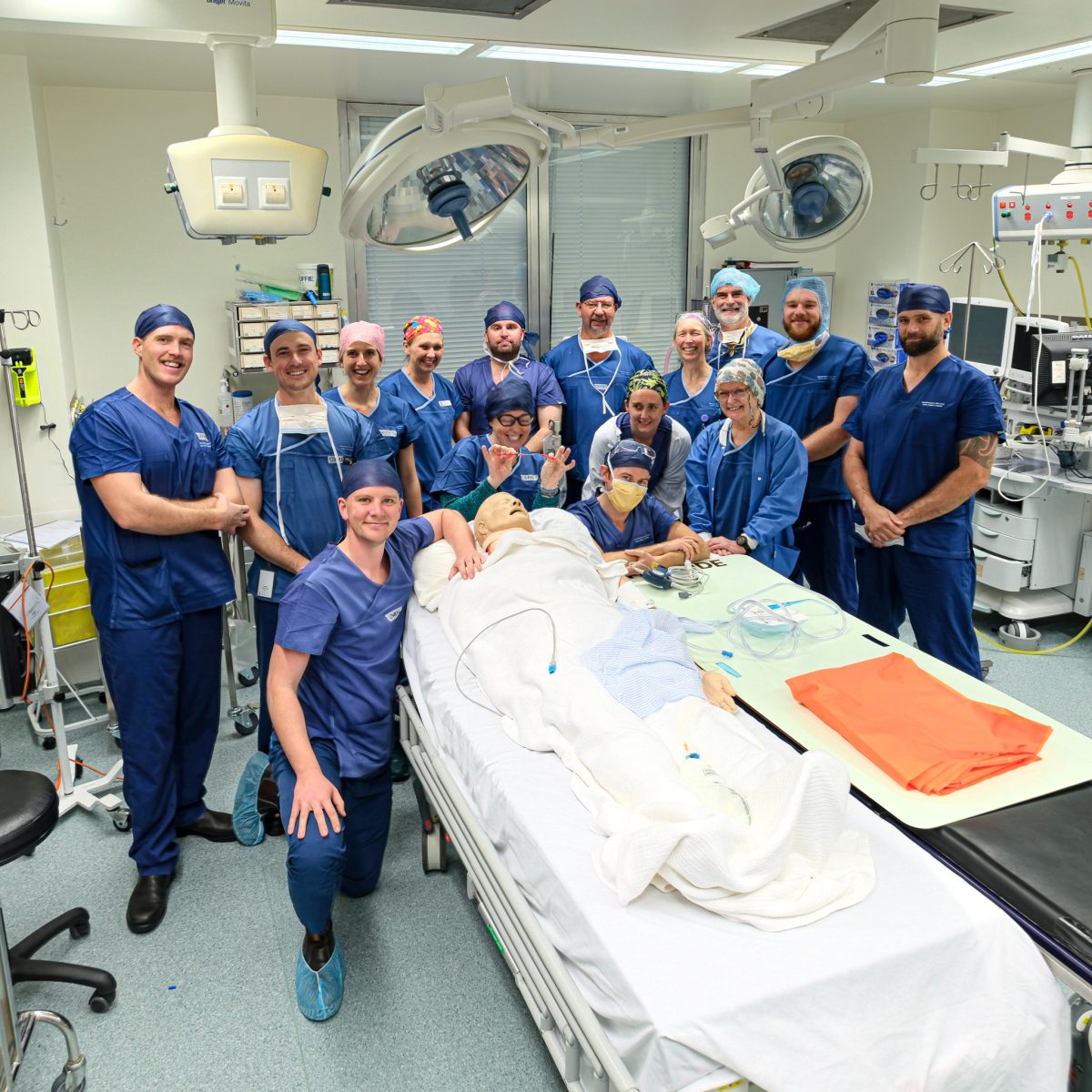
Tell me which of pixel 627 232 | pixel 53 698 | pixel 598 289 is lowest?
pixel 53 698

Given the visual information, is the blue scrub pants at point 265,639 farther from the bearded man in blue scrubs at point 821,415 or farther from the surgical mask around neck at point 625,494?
the bearded man in blue scrubs at point 821,415

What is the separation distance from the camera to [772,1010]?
127 centimetres

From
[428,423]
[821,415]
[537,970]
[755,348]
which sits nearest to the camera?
[537,970]

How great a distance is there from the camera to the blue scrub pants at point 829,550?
360 cm

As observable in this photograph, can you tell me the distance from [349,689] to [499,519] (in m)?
0.67

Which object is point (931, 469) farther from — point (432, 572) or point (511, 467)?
point (432, 572)

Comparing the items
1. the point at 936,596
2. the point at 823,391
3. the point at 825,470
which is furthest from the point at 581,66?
the point at 936,596

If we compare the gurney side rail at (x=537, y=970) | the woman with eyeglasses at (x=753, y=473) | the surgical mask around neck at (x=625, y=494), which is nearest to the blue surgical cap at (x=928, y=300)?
the woman with eyeglasses at (x=753, y=473)

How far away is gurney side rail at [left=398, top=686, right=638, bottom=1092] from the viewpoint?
1297 mm

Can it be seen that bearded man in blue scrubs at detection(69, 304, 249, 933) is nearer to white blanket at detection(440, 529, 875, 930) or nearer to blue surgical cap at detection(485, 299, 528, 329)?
white blanket at detection(440, 529, 875, 930)

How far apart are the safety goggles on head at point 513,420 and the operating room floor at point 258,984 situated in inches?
49.8

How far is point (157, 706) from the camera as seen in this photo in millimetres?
2461

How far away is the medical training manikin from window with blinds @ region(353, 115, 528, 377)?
130 inches

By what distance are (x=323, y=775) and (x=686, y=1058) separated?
115 cm
